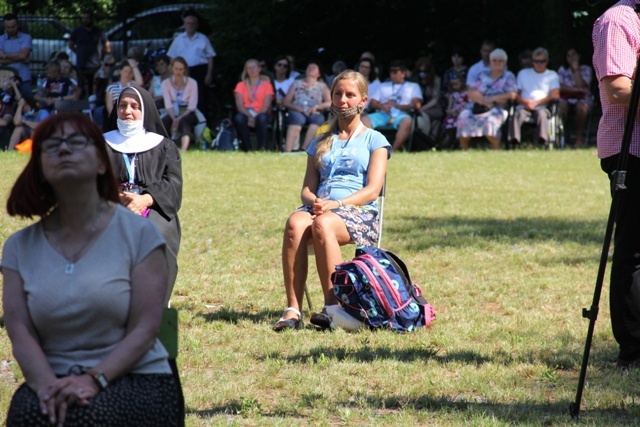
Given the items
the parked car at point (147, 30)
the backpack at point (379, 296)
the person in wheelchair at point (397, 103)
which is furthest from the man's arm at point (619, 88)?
the parked car at point (147, 30)

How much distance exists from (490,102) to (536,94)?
80 centimetres

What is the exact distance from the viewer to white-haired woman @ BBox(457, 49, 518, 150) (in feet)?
55.4

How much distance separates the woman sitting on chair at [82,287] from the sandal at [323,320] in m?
3.04

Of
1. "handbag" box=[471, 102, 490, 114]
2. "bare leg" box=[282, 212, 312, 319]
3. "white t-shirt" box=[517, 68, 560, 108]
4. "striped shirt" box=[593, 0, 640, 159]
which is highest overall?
"striped shirt" box=[593, 0, 640, 159]

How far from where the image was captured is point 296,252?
21.6 ft

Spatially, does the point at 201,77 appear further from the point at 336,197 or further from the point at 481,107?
the point at 336,197

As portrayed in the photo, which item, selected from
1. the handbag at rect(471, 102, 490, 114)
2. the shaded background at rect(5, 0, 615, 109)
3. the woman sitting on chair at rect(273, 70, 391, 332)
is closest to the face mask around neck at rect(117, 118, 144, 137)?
the woman sitting on chair at rect(273, 70, 391, 332)

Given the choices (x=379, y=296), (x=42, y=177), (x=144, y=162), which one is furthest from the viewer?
(x=379, y=296)

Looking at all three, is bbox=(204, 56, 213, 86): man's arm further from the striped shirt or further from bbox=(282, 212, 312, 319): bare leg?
the striped shirt

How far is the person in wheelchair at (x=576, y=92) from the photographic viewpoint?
18.5m

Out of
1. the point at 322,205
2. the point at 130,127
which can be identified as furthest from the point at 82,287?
the point at 322,205

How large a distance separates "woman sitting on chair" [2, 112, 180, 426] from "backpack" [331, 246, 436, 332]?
308cm

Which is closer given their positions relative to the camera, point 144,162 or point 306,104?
point 144,162

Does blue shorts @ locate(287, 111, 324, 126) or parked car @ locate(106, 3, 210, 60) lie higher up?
parked car @ locate(106, 3, 210, 60)
